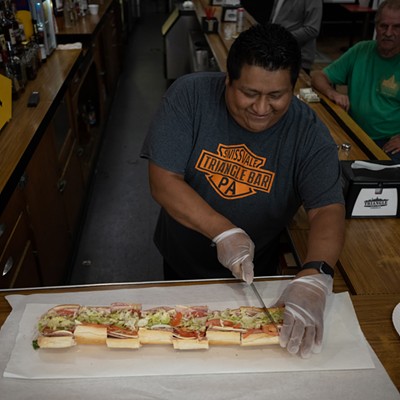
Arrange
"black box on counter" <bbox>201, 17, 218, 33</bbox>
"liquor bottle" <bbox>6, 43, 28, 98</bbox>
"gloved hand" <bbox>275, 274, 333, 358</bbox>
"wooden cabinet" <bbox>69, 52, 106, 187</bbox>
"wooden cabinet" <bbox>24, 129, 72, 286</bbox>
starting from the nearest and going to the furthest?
"gloved hand" <bbox>275, 274, 333, 358</bbox>
"wooden cabinet" <bbox>24, 129, 72, 286</bbox>
"liquor bottle" <bbox>6, 43, 28, 98</bbox>
"wooden cabinet" <bbox>69, 52, 106, 187</bbox>
"black box on counter" <bbox>201, 17, 218, 33</bbox>

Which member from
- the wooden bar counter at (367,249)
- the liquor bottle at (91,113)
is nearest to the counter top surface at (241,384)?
the wooden bar counter at (367,249)

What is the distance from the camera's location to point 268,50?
46.9 inches

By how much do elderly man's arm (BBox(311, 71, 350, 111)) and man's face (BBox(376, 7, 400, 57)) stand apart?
14.4 inches

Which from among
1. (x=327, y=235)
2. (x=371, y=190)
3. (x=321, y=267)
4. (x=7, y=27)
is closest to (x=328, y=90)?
(x=371, y=190)

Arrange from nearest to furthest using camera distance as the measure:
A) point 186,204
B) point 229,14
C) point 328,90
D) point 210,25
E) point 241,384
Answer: point 241,384, point 186,204, point 328,90, point 210,25, point 229,14

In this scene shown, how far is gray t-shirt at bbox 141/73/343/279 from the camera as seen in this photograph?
142 cm

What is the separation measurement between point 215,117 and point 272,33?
1.13 feet

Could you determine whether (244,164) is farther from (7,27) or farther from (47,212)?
(7,27)

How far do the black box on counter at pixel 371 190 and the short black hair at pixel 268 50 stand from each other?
0.63 m

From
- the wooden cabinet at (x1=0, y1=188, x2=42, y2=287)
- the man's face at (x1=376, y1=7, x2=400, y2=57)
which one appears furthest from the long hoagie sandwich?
the man's face at (x1=376, y1=7, x2=400, y2=57)

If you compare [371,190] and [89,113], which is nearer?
[371,190]

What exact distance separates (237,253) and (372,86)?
207 centimetres

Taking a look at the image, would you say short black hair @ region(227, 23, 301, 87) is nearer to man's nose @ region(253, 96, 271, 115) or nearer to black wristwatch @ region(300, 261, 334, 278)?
man's nose @ region(253, 96, 271, 115)

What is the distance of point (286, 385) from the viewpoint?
108cm
